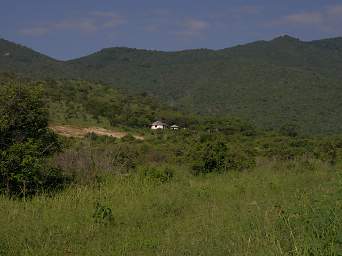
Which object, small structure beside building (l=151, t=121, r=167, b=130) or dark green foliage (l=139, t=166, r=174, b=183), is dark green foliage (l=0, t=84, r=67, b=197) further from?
small structure beside building (l=151, t=121, r=167, b=130)

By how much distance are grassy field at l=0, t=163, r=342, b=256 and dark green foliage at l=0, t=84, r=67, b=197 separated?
0.66m

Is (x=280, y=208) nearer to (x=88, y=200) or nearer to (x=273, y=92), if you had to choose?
(x=88, y=200)

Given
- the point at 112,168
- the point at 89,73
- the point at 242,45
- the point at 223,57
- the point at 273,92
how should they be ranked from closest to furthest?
the point at 112,168 < the point at 273,92 < the point at 89,73 < the point at 223,57 < the point at 242,45

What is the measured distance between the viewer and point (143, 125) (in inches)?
2522

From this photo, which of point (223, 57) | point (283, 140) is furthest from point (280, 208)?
point (223, 57)

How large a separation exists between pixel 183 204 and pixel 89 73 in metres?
137

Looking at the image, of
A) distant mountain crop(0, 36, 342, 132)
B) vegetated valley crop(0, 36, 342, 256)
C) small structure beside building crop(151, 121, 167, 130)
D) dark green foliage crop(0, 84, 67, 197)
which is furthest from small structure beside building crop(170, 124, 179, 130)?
dark green foliage crop(0, 84, 67, 197)

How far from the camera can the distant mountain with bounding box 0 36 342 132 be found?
10131 centimetres

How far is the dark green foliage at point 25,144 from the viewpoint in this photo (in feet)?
30.8

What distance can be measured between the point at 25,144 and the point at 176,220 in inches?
141

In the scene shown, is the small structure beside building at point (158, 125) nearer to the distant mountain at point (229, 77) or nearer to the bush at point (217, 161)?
the distant mountain at point (229, 77)

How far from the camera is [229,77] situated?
131m

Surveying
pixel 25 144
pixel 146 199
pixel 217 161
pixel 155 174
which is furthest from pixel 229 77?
pixel 146 199

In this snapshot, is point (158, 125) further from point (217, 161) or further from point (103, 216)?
point (103, 216)
